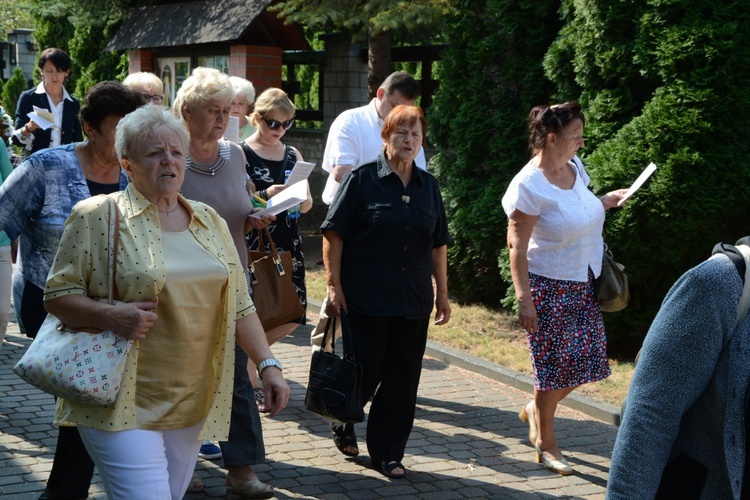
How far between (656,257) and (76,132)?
19.9 ft

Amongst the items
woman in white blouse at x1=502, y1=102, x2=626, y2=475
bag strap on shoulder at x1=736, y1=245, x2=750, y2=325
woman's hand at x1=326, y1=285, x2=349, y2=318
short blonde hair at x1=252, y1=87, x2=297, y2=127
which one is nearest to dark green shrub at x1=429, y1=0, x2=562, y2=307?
short blonde hair at x1=252, y1=87, x2=297, y2=127

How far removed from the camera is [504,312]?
9.97m

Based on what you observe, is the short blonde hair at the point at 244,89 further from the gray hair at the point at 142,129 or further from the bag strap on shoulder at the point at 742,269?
the bag strap on shoulder at the point at 742,269

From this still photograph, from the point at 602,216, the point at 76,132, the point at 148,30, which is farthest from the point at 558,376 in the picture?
the point at 148,30

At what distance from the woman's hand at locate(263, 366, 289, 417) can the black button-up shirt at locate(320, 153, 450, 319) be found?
188cm

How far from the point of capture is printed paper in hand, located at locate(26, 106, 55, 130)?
381 inches

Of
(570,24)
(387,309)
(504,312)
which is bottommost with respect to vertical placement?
(504,312)

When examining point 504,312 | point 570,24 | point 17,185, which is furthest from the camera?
point 504,312

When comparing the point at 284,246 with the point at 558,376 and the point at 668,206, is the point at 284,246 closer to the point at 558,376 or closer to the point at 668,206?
the point at 558,376

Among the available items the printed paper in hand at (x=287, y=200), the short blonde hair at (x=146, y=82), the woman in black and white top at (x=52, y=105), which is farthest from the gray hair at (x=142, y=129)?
the woman in black and white top at (x=52, y=105)

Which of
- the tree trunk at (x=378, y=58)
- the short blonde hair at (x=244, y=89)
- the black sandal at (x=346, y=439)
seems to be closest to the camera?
the black sandal at (x=346, y=439)

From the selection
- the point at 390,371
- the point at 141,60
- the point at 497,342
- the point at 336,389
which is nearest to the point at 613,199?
the point at 390,371

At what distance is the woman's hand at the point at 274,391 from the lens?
149 inches

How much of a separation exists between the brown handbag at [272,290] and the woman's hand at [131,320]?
2421 mm
